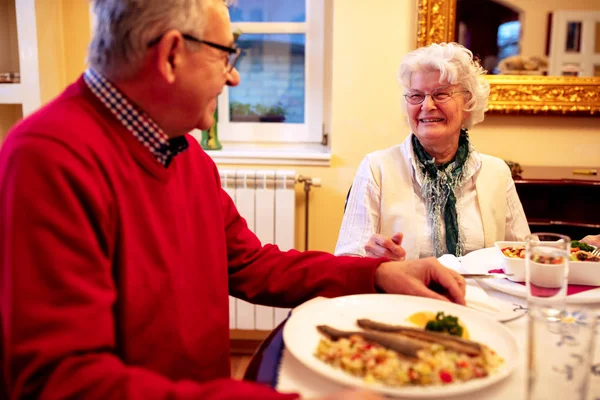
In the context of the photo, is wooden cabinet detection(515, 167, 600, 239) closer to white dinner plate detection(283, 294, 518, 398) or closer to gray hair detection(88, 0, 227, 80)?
white dinner plate detection(283, 294, 518, 398)

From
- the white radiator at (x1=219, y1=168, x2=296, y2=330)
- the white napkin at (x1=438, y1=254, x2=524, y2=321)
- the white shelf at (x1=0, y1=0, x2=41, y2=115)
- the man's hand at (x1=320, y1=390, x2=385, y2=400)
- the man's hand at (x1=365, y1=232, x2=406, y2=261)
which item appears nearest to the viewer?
the man's hand at (x1=320, y1=390, x2=385, y2=400)

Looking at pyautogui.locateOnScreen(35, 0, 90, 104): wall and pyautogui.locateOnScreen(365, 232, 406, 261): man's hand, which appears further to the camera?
pyautogui.locateOnScreen(35, 0, 90, 104): wall

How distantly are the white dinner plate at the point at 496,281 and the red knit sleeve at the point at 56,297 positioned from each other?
658 millimetres

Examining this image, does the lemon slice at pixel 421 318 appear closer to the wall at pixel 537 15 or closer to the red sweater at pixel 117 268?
the red sweater at pixel 117 268

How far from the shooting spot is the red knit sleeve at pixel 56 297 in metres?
0.71

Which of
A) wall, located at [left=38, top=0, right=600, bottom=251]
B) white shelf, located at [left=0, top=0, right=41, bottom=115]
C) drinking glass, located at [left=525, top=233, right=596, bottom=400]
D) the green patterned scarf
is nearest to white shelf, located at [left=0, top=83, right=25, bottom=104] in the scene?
white shelf, located at [left=0, top=0, right=41, bottom=115]

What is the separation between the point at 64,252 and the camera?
29.7 inches

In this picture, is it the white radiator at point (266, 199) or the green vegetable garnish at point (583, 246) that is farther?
the white radiator at point (266, 199)

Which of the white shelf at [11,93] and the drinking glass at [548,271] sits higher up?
the white shelf at [11,93]

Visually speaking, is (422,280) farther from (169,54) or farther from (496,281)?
(169,54)

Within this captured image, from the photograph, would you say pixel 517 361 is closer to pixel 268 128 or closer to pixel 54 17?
pixel 268 128

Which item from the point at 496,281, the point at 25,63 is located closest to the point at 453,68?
the point at 496,281

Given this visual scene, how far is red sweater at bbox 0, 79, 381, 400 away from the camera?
723 millimetres

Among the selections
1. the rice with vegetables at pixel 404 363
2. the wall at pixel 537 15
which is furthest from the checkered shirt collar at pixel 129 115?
the wall at pixel 537 15
